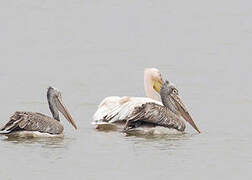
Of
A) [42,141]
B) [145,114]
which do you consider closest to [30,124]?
[42,141]

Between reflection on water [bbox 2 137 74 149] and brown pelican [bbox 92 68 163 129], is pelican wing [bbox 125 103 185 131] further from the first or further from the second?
reflection on water [bbox 2 137 74 149]

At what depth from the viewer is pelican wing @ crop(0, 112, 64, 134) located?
39.7ft

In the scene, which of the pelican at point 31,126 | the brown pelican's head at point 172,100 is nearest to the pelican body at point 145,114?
the brown pelican's head at point 172,100

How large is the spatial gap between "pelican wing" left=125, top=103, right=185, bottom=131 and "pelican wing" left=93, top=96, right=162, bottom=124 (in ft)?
0.62

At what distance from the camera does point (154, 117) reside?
13.2 metres

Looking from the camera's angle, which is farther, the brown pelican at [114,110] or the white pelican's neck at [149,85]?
the white pelican's neck at [149,85]

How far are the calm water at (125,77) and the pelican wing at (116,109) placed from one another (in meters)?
0.27

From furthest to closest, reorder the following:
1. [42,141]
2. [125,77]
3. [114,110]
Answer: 1. [125,77]
2. [114,110]
3. [42,141]

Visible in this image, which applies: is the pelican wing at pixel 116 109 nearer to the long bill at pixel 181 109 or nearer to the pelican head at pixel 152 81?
the long bill at pixel 181 109

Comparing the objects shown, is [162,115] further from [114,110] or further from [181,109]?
[181,109]

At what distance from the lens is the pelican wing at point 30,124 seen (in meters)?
12.1

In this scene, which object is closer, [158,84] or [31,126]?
[31,126]

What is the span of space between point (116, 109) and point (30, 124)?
178 centimetres

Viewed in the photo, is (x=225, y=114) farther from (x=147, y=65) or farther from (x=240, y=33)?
(x=240, y=33)
